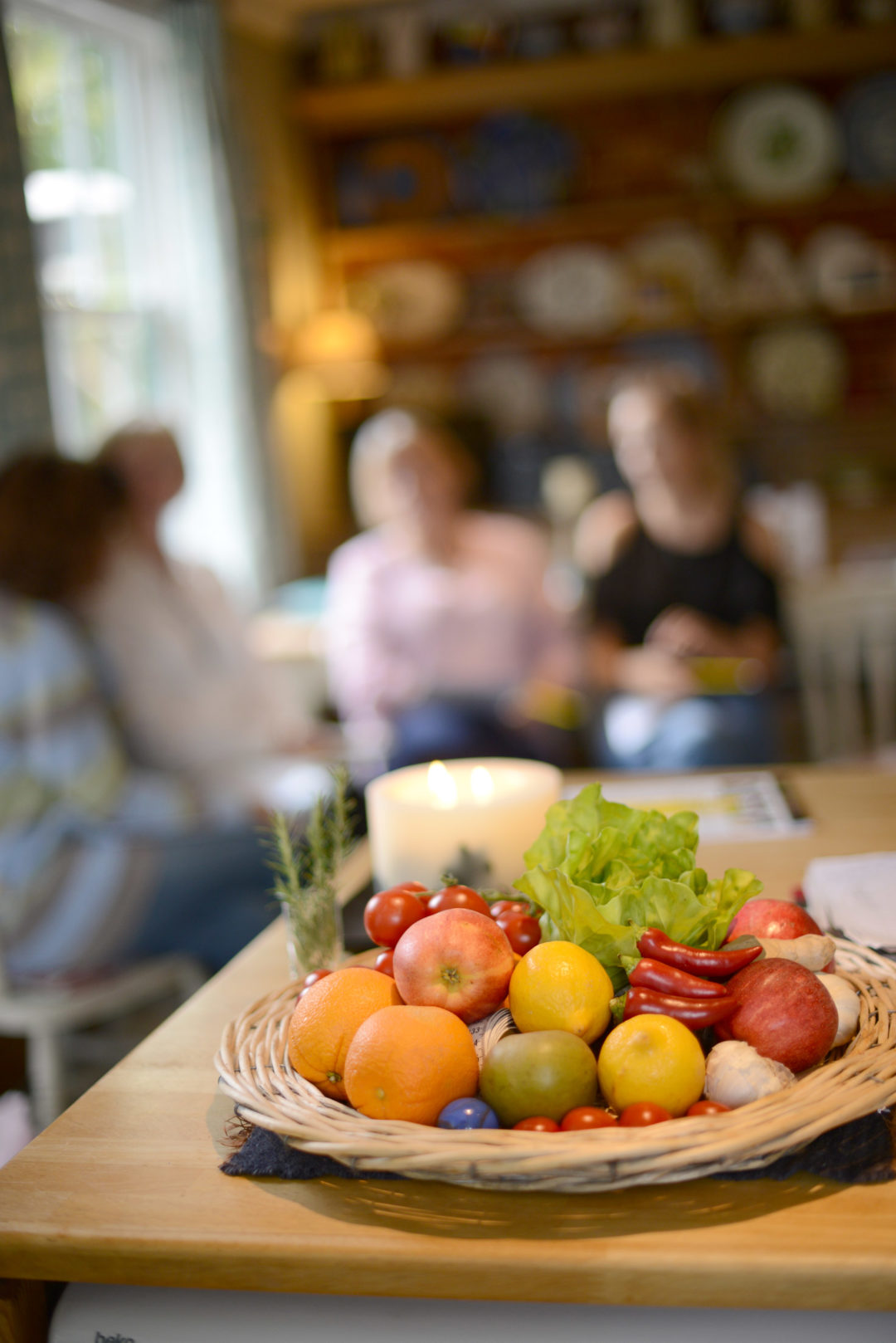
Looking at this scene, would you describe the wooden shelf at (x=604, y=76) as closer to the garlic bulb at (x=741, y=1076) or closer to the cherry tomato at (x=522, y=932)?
the cherry tomato at (x=522, y=932)

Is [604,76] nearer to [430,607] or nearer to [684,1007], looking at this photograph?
[430,607]

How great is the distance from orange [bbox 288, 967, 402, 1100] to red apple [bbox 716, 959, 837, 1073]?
20 centimetres

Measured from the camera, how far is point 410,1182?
26.3 inches

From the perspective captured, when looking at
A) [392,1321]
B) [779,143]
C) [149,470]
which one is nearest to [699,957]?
[392,1321]

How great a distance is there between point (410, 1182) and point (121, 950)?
123 cm

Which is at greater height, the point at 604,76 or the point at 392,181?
the point at 604,76

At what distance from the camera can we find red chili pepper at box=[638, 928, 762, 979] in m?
0.70

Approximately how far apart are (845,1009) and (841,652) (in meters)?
2.76

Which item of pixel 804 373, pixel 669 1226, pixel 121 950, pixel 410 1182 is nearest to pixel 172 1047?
pixel 410 1182

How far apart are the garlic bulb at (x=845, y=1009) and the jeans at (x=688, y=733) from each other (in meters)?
1.63

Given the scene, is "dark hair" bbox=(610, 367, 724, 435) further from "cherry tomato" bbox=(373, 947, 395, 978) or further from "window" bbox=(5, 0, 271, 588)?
"cherry tomato" bbox=(373, 947, 395, 978)

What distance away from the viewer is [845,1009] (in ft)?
→ 2.36

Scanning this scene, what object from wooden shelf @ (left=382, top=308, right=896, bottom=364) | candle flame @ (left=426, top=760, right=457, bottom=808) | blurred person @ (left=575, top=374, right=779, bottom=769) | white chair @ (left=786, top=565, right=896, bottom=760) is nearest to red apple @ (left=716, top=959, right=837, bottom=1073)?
candle flame @ (left=426, top=760, right=457, bottom=808)

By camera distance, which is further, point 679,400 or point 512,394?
point 512,394
